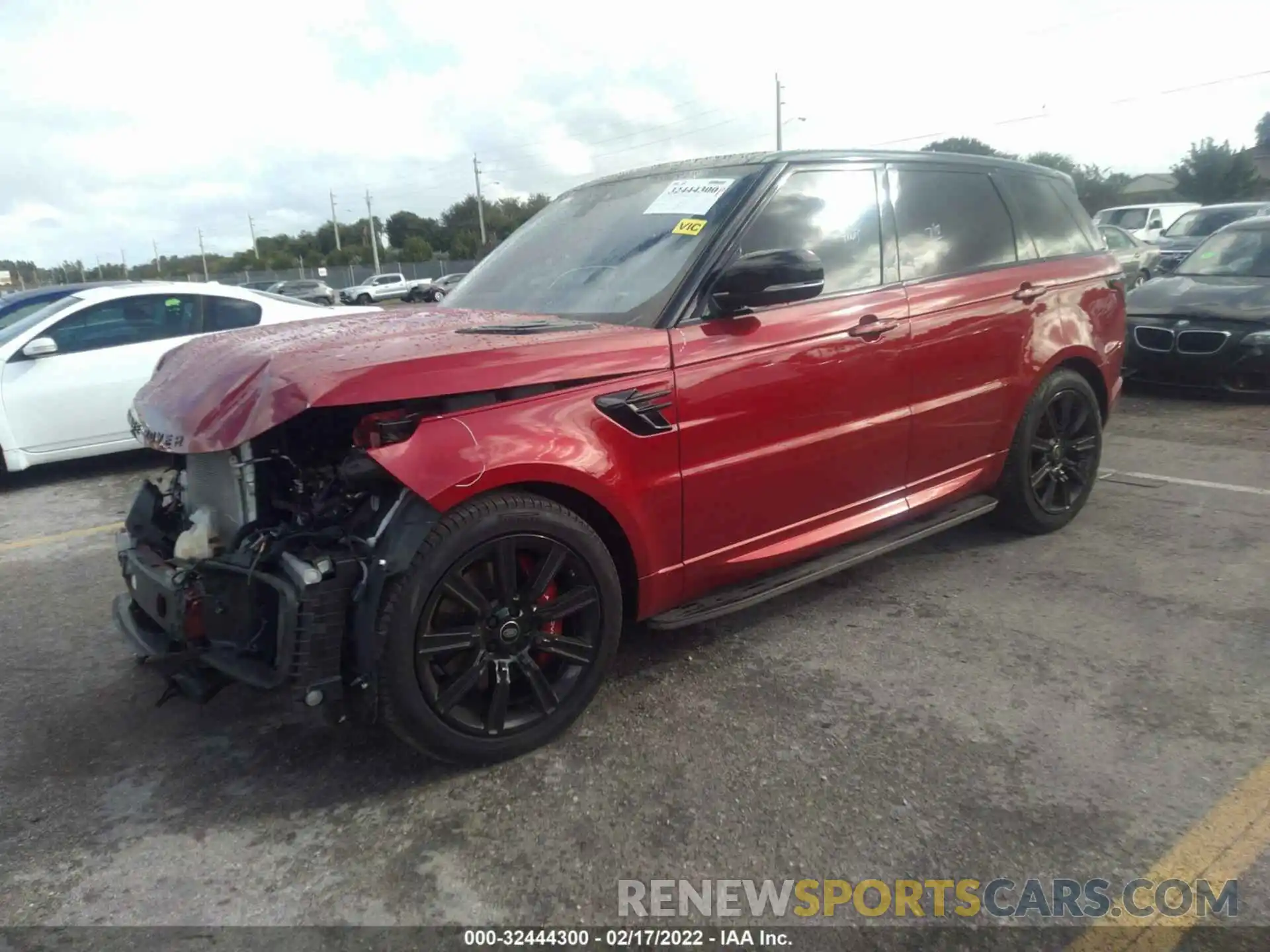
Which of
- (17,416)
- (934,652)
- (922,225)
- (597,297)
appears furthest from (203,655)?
(17,416)

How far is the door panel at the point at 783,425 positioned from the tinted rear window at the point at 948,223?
0.29m

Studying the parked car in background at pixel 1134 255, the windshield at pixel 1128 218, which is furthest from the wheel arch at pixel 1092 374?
the windshield at pixel 1128 218

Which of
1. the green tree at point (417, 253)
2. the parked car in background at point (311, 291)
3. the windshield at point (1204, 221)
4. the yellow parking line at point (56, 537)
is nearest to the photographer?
the yellow parking line at point (56, 537)

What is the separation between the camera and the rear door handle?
4.29 m

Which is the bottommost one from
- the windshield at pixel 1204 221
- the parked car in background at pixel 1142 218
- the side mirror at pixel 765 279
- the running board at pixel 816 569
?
the running board at pixel 816 569

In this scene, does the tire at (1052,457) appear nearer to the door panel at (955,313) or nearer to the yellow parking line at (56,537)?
the door panel at (955,313)

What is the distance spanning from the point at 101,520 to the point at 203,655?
3719mm

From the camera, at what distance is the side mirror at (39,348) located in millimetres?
6727

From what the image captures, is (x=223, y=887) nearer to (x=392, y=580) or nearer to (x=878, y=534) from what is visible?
(x=392, y=580)

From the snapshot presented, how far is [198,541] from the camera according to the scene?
9.59 ft

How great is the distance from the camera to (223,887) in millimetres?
2377

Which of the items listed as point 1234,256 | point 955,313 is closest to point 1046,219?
point 955,313

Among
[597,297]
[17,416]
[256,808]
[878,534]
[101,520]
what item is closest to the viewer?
[256,808]

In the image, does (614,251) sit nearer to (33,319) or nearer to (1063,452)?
(1063,452)
